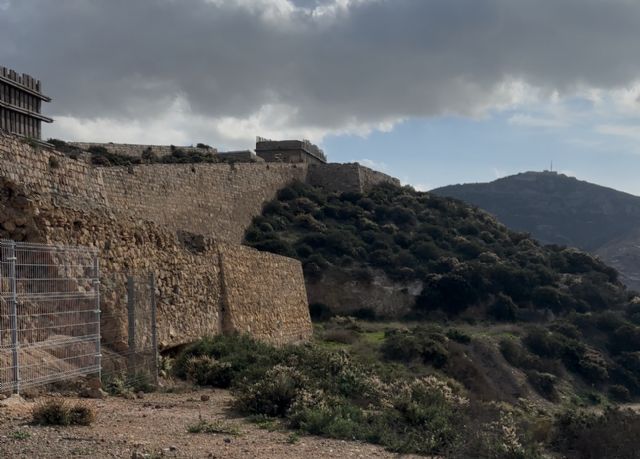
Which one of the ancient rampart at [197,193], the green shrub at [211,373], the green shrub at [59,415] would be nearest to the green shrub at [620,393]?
the ancient rampart at [197,193]

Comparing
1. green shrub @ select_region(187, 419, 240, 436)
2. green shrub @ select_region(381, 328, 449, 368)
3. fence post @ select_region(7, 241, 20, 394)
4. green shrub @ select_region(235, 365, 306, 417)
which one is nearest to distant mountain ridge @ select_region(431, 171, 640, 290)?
green shrub @ select_region(381, 328, 449, 368)

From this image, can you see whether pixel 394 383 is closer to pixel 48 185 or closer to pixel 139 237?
pixel 139 237

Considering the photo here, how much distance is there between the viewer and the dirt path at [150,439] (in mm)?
6707

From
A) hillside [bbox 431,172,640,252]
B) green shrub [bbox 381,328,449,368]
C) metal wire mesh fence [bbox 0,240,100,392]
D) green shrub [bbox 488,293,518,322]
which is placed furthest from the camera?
hillside [bbox 431,172,640,252]

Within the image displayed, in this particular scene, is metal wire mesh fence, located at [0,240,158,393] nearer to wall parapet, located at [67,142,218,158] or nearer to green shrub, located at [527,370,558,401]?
green shrub, located at [527,370,558,401]

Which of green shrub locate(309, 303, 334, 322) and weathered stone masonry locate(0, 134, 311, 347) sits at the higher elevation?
weathered stone masonry locate(0, 134, 311, 347)

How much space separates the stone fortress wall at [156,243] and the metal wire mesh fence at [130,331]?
0.05 m

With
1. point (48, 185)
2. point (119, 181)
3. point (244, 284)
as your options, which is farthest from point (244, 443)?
point (119, 181)

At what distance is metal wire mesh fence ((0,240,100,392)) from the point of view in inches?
342

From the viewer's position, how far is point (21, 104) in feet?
62.5

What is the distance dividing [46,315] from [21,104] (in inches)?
437

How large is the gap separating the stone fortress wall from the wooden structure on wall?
334 centimetres

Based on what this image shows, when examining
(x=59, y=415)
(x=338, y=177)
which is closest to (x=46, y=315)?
(x=59, y=415)

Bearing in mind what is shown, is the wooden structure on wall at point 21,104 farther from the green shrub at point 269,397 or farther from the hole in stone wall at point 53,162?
the green shrub at point 269,397
